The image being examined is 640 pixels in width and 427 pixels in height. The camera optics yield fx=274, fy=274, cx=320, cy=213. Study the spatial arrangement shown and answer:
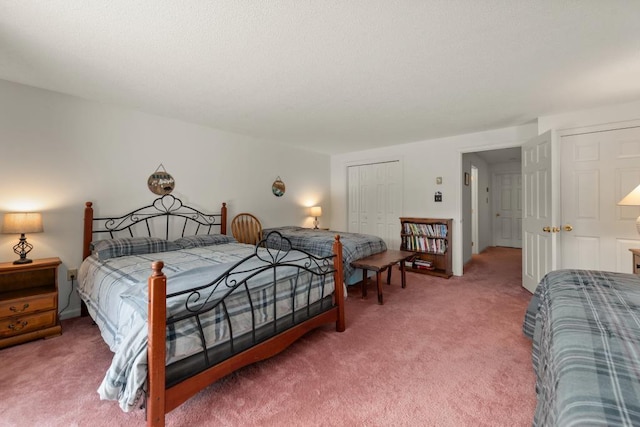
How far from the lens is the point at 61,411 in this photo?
1555 mm

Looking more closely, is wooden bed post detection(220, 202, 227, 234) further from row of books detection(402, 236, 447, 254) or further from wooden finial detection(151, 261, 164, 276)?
row of books detection(402, 236, 447, 254)

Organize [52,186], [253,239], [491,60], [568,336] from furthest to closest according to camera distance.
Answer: [253,239], [52,186], [491,60], [568,336]

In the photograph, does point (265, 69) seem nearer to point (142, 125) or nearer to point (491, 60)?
point (491, 60)

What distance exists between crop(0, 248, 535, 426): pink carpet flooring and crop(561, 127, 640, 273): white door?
130 cm

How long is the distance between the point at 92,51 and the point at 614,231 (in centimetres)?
517

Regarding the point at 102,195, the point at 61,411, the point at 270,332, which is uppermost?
the point at 102,195

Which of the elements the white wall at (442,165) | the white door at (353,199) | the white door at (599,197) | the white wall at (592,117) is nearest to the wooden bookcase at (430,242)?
the white wall at (442,165)

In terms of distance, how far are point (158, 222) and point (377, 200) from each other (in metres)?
3.82

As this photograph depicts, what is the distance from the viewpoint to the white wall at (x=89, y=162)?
8.48 ft

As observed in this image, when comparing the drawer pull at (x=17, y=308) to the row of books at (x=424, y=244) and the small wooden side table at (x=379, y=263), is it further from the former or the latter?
the row of books at (x=424, y=244)

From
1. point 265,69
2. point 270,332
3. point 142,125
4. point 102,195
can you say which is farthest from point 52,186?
point 270,332

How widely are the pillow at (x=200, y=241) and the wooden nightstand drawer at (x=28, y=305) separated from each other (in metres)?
1.15

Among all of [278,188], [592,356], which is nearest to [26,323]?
[278,188]

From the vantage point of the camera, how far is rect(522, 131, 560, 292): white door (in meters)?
3.04
